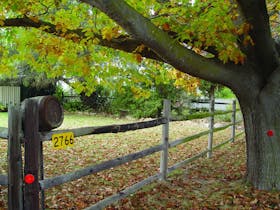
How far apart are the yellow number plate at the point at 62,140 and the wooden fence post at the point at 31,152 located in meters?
0.23

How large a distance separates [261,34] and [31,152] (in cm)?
368

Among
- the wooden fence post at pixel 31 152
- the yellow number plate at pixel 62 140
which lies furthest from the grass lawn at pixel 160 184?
the wooden fence post at pixel 31 152

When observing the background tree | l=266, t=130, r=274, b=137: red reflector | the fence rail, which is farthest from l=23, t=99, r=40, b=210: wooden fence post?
l=266, t=130, r=274, b=137: red reflector

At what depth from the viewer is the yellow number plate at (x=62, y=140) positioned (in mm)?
3322

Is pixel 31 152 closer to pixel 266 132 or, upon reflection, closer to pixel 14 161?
pixel 14 161

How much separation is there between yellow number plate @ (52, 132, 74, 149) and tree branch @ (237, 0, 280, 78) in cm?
302

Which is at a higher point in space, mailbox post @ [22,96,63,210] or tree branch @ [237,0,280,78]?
tree branch @ [237,0,280,78]

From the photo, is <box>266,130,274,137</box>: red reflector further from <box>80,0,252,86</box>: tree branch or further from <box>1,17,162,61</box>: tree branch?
<box>1,17,162,61</box>: tree branch

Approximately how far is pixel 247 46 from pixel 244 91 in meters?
0.73

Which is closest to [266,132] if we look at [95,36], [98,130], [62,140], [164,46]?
[164,46]

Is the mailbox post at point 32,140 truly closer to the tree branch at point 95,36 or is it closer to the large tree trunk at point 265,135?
the tree branch at point 95,36

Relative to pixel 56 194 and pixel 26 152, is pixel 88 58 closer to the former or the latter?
pixel 56 194

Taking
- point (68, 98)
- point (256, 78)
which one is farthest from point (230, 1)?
point (68, 98)

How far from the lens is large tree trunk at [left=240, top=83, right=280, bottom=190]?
5348 millimetres
